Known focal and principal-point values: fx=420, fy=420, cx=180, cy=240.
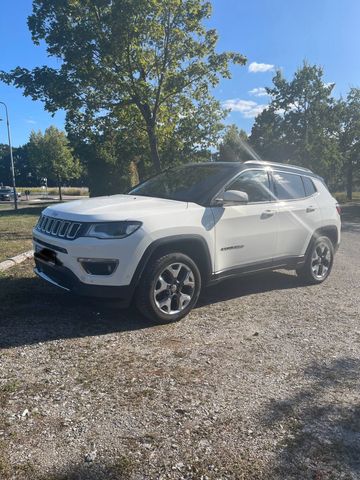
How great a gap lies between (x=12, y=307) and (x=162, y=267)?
1.84 metres

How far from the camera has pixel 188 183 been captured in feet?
17.3

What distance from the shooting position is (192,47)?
14.3 m

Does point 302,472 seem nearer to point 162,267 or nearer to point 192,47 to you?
point 162,267

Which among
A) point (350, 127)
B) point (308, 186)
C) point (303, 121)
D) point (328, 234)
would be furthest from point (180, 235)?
point (350, 127)

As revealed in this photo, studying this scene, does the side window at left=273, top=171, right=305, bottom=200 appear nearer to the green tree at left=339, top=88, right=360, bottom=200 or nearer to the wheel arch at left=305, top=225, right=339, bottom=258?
the wheel arch at left=305, top=225, right=339, bottom=258

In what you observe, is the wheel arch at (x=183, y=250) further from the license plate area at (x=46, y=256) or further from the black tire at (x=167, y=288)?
the license plate area at (x=46, y=256)

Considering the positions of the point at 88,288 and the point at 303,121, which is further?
the point at 303,121

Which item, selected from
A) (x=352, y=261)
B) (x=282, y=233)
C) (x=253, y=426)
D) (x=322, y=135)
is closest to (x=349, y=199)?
(x=322, y=135)

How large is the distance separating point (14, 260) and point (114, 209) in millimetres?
3461

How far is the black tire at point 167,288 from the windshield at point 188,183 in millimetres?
808

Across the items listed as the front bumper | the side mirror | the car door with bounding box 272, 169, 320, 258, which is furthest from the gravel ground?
the side mirror

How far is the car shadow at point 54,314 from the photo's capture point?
13.5ft

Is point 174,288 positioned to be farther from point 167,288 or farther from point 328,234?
point 328,234

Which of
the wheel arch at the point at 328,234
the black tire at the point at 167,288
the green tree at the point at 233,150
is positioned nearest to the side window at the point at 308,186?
the wheel arch at the point at 328,234
